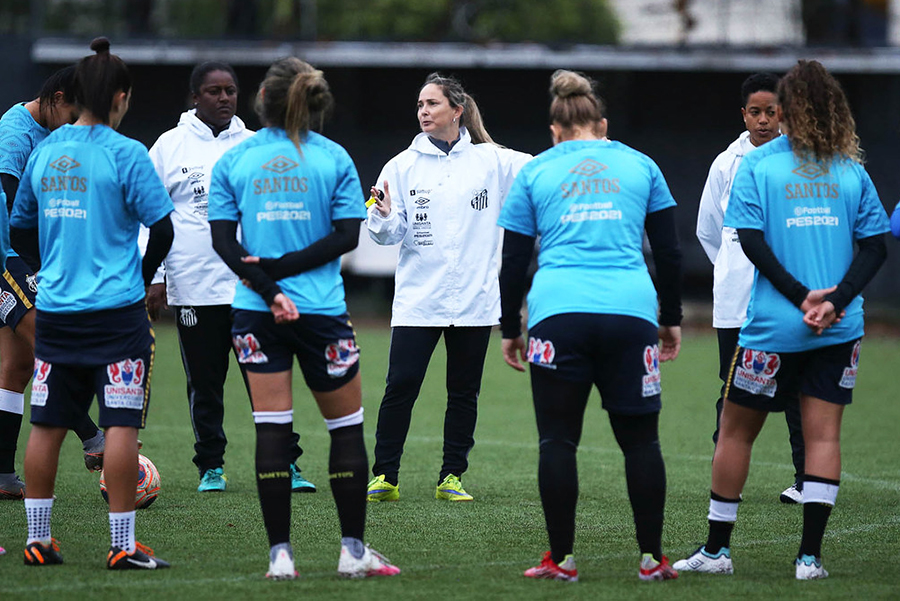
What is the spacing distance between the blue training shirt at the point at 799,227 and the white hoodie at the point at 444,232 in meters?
2.15

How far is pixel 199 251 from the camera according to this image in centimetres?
671

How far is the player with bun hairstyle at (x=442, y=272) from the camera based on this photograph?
6.81m

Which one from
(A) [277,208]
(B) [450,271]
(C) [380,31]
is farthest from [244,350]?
(C) [380,31]

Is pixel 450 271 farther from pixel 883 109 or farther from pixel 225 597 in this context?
pixel 883 109

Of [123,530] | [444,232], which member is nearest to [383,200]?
[444,232]

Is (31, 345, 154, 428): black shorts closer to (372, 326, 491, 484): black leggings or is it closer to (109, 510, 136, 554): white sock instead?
(109, 510, 136, 554): white sock

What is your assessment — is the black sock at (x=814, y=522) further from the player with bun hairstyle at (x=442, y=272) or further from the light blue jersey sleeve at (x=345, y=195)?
the player with bun hairstyle at (x=442, y=272)

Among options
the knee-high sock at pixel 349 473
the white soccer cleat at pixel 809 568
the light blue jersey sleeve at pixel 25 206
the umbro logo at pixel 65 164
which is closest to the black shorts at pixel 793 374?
the white soccer cleat at pixel 809 568

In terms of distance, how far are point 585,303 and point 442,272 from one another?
7.55 ft

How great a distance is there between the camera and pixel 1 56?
2186 cm

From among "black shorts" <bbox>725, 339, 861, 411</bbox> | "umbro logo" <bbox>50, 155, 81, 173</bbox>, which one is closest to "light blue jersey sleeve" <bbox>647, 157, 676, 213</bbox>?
"black shorts" <bbox>725, 339, 861, 411</bbox>

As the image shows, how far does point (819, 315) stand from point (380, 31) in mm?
38664

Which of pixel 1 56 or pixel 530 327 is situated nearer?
pixel 530 327

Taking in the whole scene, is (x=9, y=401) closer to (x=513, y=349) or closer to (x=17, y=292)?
(x=17, y=292)
